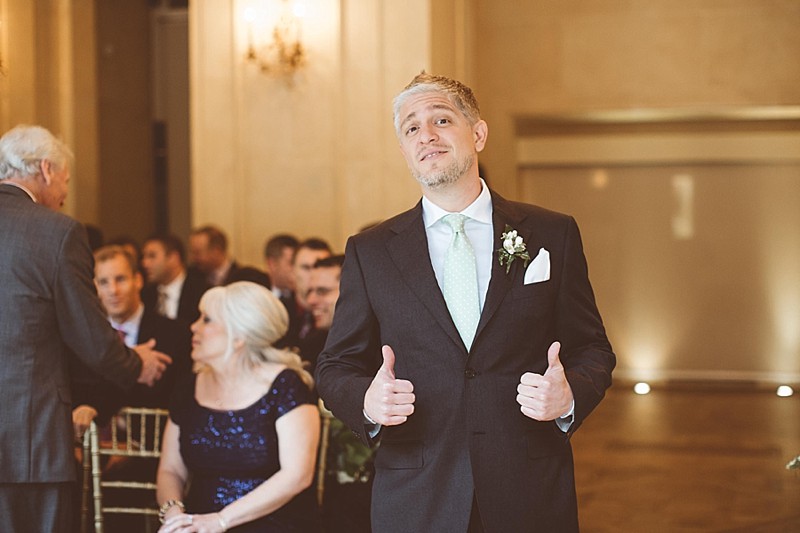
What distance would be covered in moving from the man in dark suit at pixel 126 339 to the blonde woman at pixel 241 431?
1.85 ft

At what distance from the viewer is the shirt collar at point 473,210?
281 centimetres

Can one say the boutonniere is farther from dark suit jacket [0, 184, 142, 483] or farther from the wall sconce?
the wall sconce

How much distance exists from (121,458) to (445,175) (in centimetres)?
295

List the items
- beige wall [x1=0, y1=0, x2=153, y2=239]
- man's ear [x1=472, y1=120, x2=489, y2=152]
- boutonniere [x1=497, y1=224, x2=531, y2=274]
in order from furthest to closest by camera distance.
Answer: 1. beige wall [x1=0, y1=0, x2=153, y2=239]
2. man's ear [x1=472, y1=120, x2=489, y2=152]
3. boutonniere [x1=497, y1=224, x2=531, y2=274]

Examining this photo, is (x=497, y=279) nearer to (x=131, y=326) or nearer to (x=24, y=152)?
(x=24, y=152)

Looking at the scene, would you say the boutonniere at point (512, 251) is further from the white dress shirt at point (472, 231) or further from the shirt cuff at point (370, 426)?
the shirt cuff at point (370, 426)

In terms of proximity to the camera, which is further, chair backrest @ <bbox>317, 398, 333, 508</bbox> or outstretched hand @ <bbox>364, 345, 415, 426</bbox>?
chair backrest @ <bbox>317, 398, 333, 508</bbox>

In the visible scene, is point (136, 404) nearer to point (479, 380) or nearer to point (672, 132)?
point (479, 380)

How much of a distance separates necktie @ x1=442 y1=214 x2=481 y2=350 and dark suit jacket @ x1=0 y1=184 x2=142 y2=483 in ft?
5.23

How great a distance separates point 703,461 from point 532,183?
4.66 metres

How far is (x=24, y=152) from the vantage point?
12.7 feet

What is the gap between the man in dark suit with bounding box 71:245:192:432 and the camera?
473cm

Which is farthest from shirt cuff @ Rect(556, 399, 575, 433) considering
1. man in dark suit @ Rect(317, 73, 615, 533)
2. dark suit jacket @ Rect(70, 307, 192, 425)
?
dark suit jacket @ Rect(70, 307, 192, 425)

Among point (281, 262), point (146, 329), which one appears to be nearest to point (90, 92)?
point (281, 262)
